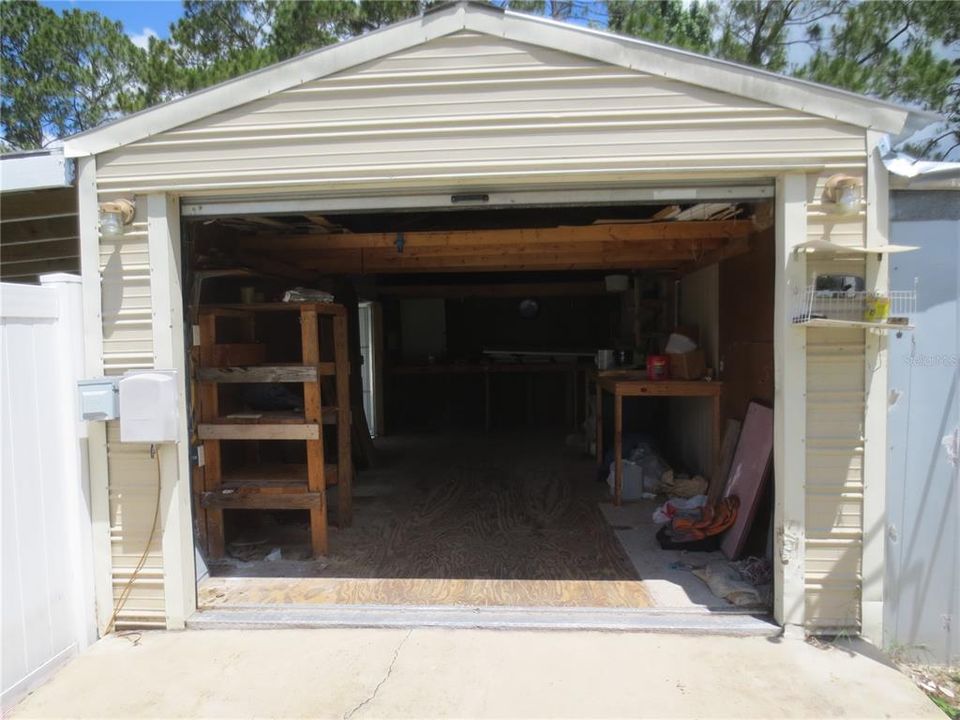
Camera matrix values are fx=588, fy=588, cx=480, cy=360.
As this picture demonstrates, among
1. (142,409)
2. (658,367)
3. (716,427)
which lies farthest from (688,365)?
(142,409)

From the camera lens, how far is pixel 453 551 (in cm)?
445

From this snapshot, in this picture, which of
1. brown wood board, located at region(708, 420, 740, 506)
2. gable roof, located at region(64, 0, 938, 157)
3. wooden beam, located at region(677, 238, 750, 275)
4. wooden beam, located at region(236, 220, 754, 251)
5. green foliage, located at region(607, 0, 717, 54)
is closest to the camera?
gable roof, located at region(64, 0, 938, 157)

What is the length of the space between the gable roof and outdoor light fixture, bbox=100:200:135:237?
32 cm

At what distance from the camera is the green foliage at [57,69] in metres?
11.2

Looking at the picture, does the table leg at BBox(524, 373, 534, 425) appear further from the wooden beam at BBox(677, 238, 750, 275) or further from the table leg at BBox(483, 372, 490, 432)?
the wooden beam at BBox(677, 238, 750, 275)

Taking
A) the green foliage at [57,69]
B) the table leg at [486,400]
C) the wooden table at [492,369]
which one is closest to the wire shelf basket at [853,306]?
the wooden table at [492,369]

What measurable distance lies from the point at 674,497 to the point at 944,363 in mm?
2901

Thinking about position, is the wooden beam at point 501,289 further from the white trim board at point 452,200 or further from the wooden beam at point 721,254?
the white trim board at point 452,200

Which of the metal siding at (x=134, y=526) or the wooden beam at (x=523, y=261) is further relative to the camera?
the wooden beam at (x=523, y=261)

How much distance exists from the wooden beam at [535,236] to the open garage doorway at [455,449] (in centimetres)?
2

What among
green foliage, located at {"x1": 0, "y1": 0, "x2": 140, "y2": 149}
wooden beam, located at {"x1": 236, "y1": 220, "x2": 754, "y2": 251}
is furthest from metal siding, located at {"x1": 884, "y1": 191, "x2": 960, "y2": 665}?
green foliage, located at {"x1": 0, "y1": 0, "x2": 140, "y2": 149}

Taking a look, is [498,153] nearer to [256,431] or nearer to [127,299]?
[127,299]

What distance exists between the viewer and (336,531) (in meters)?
4.90

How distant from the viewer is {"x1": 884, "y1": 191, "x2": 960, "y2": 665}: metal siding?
121 inches
